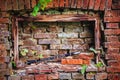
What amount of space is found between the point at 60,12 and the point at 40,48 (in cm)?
58

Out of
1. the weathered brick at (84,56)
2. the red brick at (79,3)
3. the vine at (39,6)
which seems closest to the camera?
the vine at (39,6)

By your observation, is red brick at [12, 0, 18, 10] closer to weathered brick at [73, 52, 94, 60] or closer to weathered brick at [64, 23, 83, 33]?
weathered brick at [64, 23, 83, 33]

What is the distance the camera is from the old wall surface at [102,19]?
11.4ft

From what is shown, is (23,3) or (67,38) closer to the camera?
(23,3)

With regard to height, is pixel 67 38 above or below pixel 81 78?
above

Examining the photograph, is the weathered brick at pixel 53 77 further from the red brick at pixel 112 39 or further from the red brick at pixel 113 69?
the red brick at pixel 112 39

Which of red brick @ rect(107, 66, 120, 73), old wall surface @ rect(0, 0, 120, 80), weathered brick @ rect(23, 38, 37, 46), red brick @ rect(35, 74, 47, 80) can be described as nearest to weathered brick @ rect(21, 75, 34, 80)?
red brick @ rect(35, 74, 47, 80)

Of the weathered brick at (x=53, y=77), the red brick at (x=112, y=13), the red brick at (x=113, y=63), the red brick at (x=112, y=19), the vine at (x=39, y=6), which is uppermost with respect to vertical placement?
the vine at (x=39, y=6)

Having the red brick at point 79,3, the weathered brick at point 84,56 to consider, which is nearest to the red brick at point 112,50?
the weathered brick at point 84,56

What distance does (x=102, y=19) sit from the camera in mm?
3611

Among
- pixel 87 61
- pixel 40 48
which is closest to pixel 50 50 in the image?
pixel 40 48

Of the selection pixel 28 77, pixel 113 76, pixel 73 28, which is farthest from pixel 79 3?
pixel 28 77

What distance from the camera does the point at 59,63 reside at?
3.65 metres

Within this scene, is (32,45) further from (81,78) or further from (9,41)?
(81,78)
